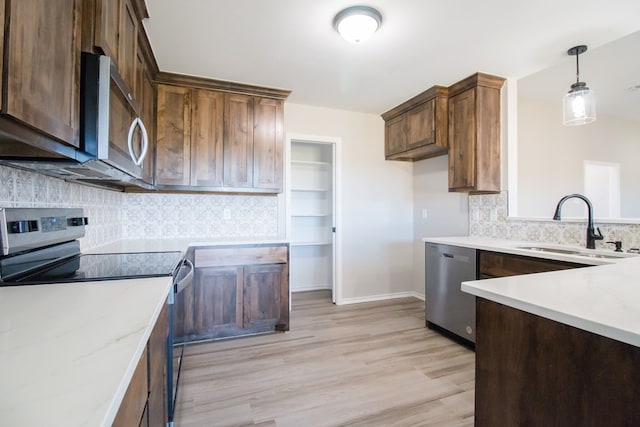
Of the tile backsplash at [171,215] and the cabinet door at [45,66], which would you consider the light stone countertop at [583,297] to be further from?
the tile backsplash at [171,215]

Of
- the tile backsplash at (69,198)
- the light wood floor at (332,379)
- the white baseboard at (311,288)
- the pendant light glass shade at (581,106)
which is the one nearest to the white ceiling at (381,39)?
the pendant light glass shade at (581,106)

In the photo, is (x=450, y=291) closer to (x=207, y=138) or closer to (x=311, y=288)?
(x=311, y=288)

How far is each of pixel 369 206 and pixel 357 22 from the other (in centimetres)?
231

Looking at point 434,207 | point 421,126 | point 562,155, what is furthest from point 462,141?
point 562,155

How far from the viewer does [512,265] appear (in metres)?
2.23

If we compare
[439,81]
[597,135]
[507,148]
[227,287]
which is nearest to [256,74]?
[439,81]

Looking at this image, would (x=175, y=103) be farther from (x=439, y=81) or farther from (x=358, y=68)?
(x=439, y=81)

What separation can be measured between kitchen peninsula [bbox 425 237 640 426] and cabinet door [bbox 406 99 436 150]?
2.28 metres

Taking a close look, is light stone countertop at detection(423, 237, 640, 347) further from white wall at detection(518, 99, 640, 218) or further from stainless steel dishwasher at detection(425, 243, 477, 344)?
white wall at detection(518, 99, 640, 218)

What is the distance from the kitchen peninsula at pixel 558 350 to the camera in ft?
2.36

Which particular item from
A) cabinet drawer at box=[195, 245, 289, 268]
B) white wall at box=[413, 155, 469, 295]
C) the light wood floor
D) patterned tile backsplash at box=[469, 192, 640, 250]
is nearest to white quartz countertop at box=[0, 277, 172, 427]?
the light wood floor

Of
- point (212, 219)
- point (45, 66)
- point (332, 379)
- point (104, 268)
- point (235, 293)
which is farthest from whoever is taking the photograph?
point (212, 219)

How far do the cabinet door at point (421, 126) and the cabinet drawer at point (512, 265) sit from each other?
1.35 meters

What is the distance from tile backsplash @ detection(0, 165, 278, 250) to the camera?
7.37ft
